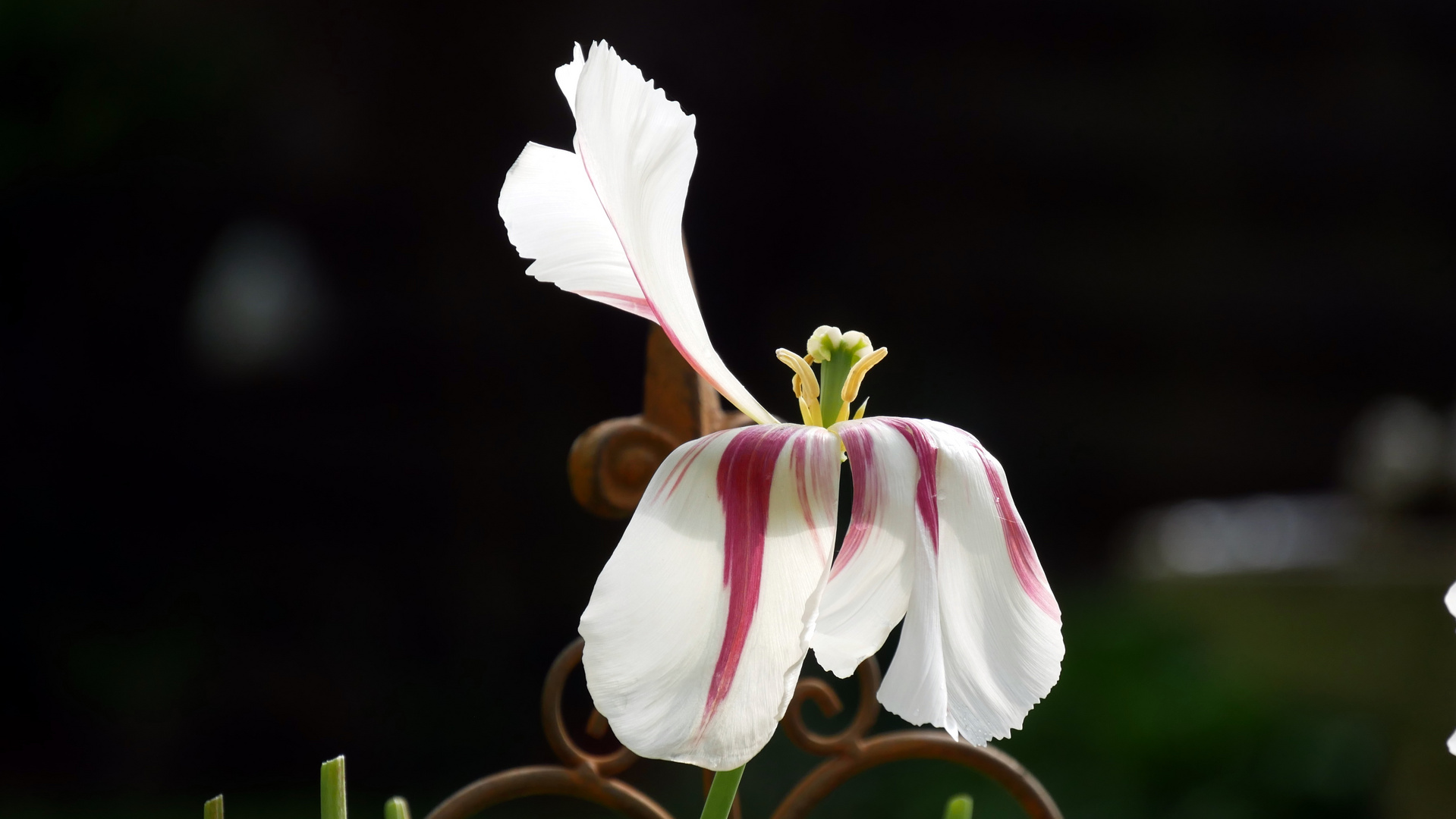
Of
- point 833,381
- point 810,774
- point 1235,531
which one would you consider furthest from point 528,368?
point 833,381

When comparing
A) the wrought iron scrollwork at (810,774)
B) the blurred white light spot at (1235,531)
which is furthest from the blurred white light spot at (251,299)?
the wrought iron scrollwork at (810,774)

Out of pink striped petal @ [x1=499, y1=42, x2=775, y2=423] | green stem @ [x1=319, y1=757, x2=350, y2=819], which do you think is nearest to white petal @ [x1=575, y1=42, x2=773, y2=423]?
pink striped petal @ [x1=499, y1=42, x2=775, y2=423]

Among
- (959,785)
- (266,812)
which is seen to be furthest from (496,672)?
(959,785)

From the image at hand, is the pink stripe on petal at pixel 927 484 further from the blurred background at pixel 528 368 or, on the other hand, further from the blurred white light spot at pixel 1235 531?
the blurred white light spot at pixel 1235 531

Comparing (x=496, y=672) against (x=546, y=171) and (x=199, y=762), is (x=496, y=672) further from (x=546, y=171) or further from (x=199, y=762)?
(x=546, y=171)

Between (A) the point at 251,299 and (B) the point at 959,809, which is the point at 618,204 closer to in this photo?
(B) the point at 959,809

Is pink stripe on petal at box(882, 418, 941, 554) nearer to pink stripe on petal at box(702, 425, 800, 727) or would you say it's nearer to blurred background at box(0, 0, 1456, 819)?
pink stripe on petal at box(702, 425, 800, 727)
